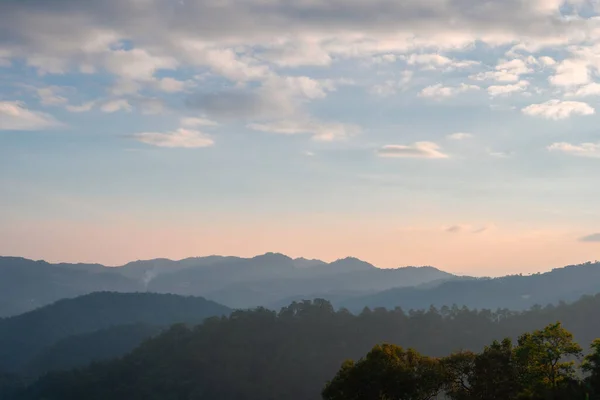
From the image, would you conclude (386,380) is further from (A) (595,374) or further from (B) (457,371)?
(A) (595,374)

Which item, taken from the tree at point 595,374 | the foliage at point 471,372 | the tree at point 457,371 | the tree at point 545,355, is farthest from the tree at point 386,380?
the tree at point 595,374

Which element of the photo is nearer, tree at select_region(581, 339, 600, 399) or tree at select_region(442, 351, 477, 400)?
tree at select_region(581, 339, 600, 399)

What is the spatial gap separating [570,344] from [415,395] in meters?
14.0

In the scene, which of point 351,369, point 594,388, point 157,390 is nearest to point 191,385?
point 157,390

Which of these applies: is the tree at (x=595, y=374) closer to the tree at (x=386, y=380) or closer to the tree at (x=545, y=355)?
the tree at (x=545, y=355)

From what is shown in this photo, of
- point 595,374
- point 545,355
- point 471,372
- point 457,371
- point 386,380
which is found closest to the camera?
point 595,374

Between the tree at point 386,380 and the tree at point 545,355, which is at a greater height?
the tree at point 545,355

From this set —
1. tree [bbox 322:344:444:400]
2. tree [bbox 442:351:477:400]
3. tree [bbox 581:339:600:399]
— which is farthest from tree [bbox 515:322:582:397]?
tree [bbox 322:344:444:400]

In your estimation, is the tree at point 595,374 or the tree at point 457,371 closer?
the tree at point 595,374

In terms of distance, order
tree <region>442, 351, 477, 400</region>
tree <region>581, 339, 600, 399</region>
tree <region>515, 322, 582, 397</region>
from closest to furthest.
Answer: tree <region>581, 339, 600, 399</region> < tree <region>515, 322, 582, 397</region> < tree <region>442, 351, 477, 400</region>

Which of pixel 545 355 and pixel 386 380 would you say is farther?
pixel 386 380

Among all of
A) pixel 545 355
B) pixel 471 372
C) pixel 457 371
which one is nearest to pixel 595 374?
pixel 545 355

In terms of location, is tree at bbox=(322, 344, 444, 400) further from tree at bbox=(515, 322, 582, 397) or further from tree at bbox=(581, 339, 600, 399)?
tree at bbox=(581, 339, 600, 399)

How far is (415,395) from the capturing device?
57375 millimetres
